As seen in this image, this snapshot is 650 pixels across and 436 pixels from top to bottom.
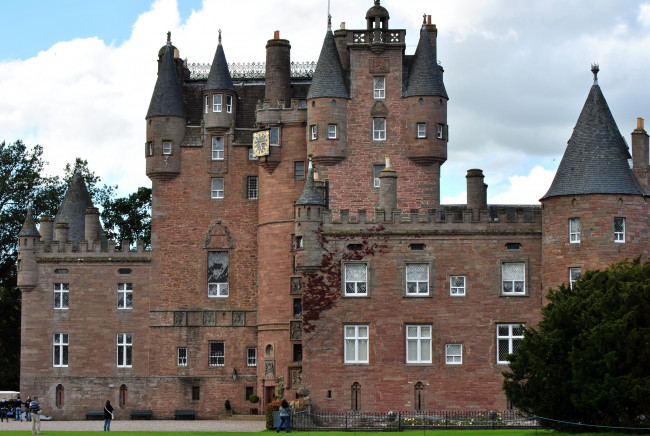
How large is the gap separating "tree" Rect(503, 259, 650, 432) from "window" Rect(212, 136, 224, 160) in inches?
1069

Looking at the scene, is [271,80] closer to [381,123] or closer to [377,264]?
[381,123]

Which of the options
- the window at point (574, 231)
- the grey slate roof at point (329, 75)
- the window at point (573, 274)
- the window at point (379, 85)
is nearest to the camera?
the window at point (573, 274)

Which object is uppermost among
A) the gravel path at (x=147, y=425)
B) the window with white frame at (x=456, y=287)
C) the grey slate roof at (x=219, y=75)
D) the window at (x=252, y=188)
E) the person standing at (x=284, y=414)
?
the grey slate roof at (x=219, y=75)

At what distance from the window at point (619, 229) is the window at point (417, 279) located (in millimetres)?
9433

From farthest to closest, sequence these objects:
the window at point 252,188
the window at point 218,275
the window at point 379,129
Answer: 1. the window at point 252,188
2. the window at point 218,275
3. the window at point 379,129

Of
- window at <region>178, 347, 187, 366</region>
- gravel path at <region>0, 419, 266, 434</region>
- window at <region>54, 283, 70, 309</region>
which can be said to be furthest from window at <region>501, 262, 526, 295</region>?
window at <region>54, 283, 70, 309</region>

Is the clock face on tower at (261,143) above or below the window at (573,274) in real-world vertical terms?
above

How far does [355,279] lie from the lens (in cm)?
6619

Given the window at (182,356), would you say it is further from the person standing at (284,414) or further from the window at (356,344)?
the person standing at (284,414)

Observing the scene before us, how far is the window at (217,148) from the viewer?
257 ft

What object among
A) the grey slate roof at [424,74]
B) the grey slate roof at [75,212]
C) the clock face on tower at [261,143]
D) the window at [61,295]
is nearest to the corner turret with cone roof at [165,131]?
the clock face on tower at [261,143]

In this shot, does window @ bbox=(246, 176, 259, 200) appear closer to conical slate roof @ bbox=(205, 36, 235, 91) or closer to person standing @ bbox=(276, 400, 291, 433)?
conical slate roof @ bbox=(205, 36, 235, 91)

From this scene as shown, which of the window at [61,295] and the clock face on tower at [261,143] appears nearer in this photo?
the clock face on tower at [261,143]

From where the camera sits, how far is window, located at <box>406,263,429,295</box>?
217 feet
